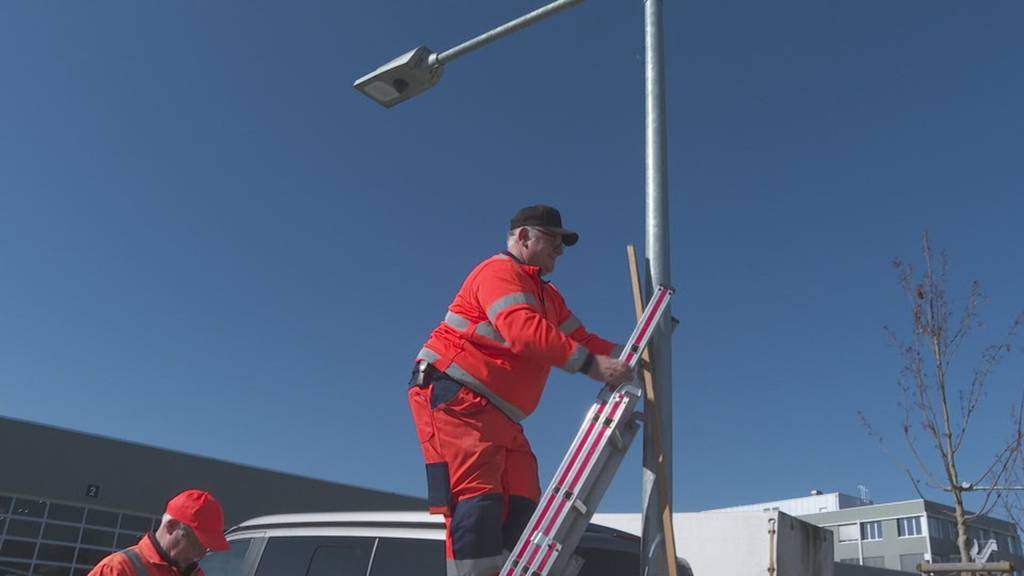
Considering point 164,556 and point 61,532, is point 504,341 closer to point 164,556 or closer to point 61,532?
point 164,556

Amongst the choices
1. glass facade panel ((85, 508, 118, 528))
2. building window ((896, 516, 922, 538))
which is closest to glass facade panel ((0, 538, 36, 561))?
glass facade panel ((85, 508, 118, 528))

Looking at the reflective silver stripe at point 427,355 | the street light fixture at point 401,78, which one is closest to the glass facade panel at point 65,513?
the street light fixture at point 401,78

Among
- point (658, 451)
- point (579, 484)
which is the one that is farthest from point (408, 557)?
point (658, 451)

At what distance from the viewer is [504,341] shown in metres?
3.52

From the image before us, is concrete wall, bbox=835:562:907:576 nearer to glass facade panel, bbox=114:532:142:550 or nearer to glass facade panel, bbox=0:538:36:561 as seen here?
glass facade panel, bbox=114:532:142:550

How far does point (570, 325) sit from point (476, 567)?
4.42 feet

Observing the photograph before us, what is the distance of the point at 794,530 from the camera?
668 cm

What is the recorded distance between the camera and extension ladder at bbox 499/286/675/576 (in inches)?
124

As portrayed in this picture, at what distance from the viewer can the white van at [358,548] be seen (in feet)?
12.7

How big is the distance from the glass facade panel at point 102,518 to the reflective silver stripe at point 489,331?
24.7 m

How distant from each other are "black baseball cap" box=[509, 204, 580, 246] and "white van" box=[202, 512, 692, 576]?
1.37 meters

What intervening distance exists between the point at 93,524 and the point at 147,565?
23955mm

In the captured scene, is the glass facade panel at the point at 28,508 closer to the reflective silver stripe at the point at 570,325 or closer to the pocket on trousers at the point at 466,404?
the reflective silver stripe at the point at 570,325

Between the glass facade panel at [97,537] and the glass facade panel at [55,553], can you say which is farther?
the glass facade panel at [97,537]
